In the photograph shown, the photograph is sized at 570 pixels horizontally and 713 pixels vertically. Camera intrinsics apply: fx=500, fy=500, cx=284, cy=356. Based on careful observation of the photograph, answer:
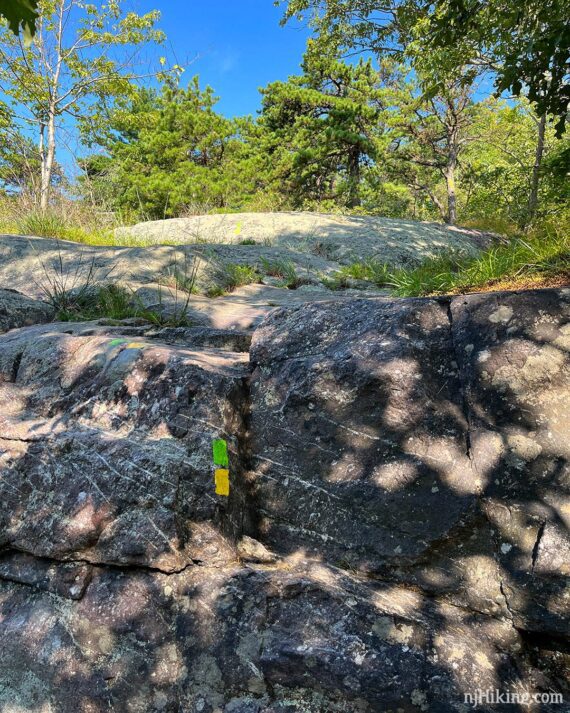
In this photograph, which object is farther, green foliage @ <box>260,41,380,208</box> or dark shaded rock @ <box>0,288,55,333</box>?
green foliage @ <box>260,41,380,208</box>

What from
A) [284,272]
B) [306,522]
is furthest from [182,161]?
[306,522]

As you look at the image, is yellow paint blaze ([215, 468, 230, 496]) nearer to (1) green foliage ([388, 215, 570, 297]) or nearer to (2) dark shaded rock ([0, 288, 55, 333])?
(1) green foliage ([388, 215, 570, 297])

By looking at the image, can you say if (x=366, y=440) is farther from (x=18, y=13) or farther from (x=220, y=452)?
(x=18, y=13)

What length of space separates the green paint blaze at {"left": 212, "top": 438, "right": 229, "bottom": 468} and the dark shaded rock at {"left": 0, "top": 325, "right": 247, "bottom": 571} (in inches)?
1.1

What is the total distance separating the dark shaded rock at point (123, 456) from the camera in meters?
2.08

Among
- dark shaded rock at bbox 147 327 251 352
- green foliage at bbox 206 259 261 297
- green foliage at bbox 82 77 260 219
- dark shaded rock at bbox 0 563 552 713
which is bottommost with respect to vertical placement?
dark shaded rock at bbox 0 563 552 713

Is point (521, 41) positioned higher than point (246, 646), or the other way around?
point (521, 41)

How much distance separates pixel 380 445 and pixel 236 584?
84 centimetres

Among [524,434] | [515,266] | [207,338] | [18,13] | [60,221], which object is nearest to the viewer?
[18,13]

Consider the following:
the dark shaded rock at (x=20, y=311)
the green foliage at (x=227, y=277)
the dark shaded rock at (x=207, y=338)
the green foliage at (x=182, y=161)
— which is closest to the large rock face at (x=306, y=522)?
the dark shaded rock at (x=207, y=338)

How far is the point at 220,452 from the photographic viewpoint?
232 cm

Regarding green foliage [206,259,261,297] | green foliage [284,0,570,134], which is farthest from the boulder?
green foliage [206,259,261,297]

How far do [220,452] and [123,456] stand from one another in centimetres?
44

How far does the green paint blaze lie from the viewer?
2.29 meters
